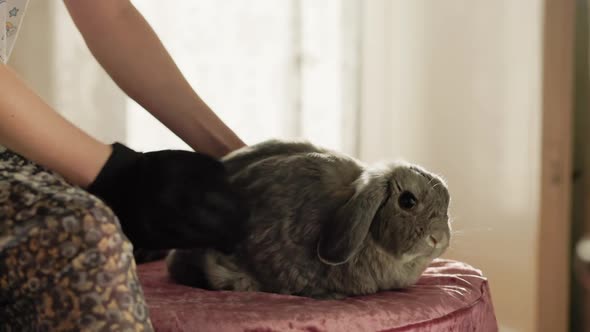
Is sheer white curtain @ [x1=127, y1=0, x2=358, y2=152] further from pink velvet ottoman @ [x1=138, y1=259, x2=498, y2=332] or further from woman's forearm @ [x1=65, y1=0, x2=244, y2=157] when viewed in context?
pink velvet ottoman @ [x1=138, y1=259, x2=498, y2=332]

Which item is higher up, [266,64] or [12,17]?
[12,17]

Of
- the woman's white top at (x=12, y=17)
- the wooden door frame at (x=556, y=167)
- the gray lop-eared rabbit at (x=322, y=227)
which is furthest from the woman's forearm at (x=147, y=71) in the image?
the wooden door frame at (x=556, y=167)

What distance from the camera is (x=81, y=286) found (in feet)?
2.20

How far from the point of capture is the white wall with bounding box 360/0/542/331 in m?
2.16

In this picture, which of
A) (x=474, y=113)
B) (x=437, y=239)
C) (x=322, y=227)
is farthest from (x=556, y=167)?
(x=322, y=227)

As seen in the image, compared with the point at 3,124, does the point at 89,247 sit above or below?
below

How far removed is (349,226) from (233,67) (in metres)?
1.91

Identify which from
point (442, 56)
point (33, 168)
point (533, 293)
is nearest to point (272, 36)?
point (442, 56)

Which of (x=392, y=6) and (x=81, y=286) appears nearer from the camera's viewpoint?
(x=81, y=286)

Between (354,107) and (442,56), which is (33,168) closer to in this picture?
(442,56)

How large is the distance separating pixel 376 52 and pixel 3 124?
2383 millimetres

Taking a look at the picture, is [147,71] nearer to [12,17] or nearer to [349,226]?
[12,17]

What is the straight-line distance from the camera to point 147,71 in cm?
125

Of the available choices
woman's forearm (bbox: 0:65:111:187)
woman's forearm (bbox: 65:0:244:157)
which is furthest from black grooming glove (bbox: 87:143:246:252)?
woman's forearm (bbox: 65:0:244:157)
